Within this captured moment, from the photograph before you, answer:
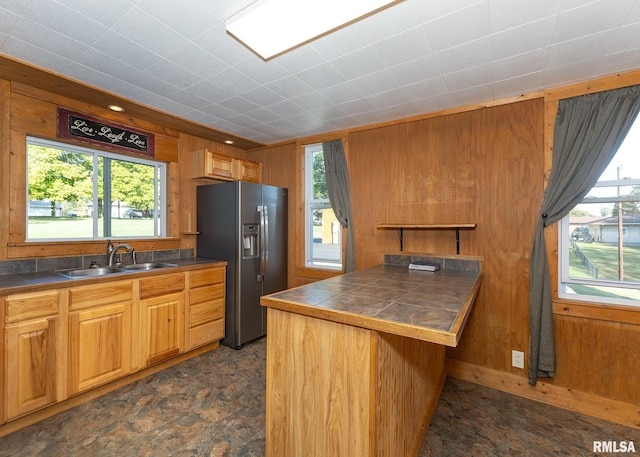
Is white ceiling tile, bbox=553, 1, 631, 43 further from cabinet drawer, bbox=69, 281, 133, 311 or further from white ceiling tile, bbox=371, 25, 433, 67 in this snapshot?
cabinet drawer, bbox=69, 281, 133, 311

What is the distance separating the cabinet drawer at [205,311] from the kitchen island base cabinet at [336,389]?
1.80 meters

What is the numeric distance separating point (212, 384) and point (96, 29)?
108 inches

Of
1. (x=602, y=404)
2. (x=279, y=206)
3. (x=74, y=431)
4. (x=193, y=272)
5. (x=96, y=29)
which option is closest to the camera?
(x=96, y=29)

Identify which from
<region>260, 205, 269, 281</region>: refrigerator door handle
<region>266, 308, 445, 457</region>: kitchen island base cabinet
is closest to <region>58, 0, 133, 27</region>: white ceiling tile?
<region>266, 308, 445, 457</region>: kitchen island base cabinet

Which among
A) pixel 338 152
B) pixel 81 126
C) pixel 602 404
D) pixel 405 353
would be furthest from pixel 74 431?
pixel 602 404

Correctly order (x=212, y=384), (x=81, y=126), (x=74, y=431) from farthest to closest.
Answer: (x=81, y=126) → (x=212, y=384) → (x=74, y=431)

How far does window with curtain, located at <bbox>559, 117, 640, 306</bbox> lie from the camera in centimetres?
223

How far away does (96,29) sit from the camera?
1.76m

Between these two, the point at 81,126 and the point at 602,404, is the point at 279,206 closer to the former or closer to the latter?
the point at 81,126

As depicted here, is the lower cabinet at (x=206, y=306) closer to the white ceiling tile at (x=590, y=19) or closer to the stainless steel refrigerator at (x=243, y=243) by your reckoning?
the stainless steel refrigerator at (x=243, y=243)

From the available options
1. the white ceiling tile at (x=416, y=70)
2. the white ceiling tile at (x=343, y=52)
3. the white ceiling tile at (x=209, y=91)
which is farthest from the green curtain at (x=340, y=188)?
the white ceiling tile at (x=209, y=91)

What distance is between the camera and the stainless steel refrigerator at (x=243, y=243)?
11.0 feet

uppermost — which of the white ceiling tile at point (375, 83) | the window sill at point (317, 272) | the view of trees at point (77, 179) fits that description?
the white ceiling tile at point (375, 83)

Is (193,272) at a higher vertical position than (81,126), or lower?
lower
